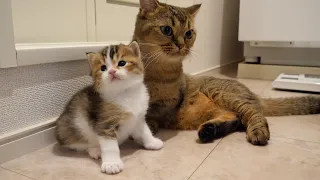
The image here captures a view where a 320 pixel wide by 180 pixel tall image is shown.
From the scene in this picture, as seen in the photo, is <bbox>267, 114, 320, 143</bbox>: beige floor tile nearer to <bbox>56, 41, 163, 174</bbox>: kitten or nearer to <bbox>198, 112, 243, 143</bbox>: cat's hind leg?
<bbox>198, 112, 243, 143</bbox>: cat's hind leg

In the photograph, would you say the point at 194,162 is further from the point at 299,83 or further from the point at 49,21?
the point at 299,83

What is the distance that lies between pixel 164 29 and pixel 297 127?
2.41ft

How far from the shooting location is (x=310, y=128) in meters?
1.25

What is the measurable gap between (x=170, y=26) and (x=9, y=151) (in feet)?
2.35

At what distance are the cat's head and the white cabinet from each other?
1322 mm

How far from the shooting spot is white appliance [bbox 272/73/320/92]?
1862mm

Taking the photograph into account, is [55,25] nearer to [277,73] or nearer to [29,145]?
[29,145]

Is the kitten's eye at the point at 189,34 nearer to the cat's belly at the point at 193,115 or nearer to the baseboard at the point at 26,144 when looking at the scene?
the cat's belly at the point at 193,115

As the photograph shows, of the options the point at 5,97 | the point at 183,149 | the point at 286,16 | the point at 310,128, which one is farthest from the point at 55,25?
the point at 286,16

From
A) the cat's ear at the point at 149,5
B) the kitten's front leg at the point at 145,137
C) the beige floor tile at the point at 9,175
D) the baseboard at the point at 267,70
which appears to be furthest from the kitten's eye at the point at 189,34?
the baseboard at the point at 267,70

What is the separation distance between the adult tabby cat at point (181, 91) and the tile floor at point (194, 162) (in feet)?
0.22

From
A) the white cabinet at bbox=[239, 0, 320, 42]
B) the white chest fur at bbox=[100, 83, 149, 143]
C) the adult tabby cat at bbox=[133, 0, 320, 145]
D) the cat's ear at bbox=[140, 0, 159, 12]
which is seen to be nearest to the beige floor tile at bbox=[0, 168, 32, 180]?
the white chest fur at bbox=[100, 83, 149, 143]

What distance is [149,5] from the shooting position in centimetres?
115

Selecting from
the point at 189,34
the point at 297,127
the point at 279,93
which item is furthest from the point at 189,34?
the point at 279,93
